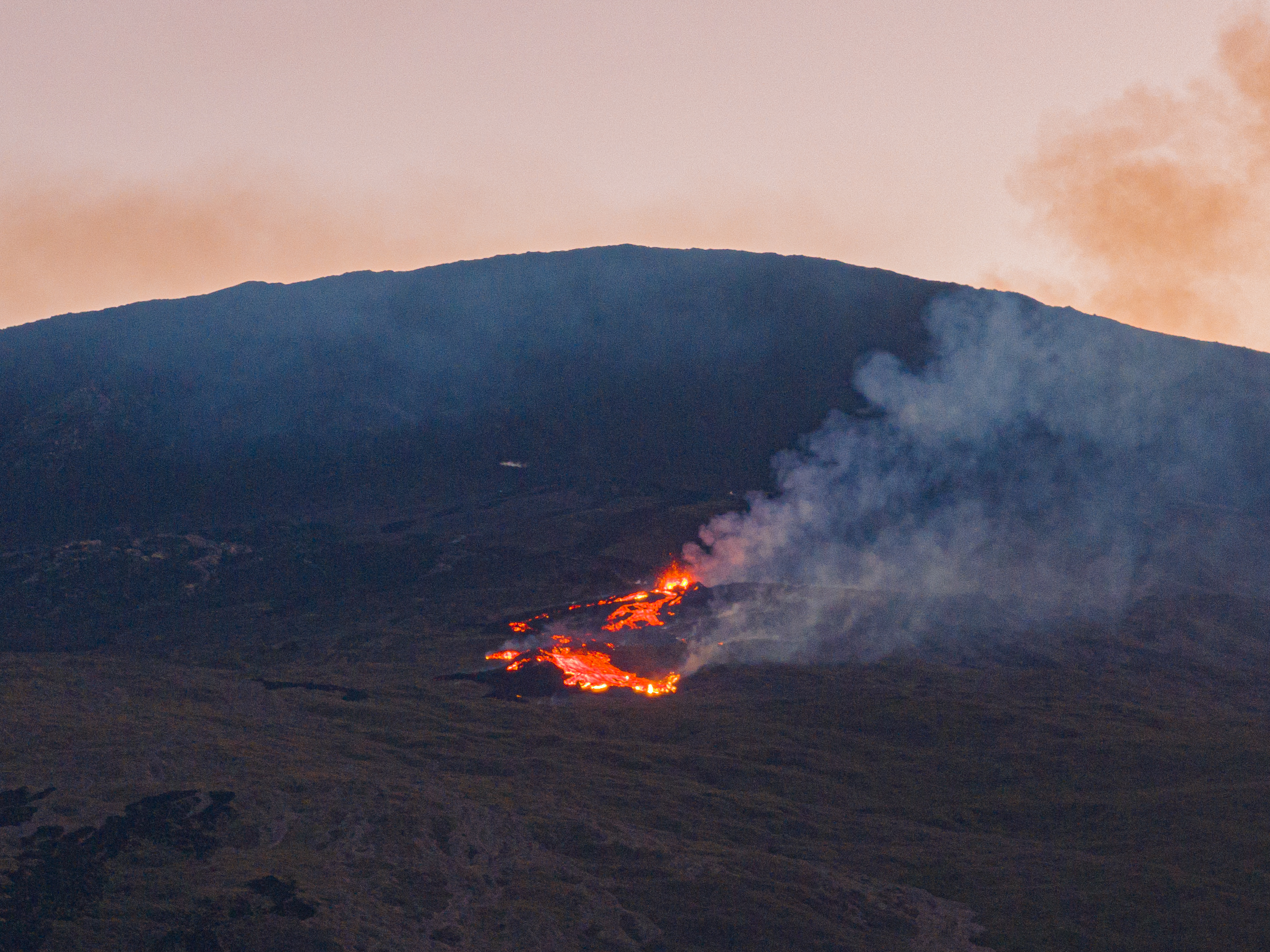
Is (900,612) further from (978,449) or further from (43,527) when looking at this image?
(43,527)

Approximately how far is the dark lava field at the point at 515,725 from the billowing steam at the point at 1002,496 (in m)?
3.18

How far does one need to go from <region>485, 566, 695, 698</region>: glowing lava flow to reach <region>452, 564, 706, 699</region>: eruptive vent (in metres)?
0.07

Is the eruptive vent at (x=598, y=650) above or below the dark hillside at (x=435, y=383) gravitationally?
below

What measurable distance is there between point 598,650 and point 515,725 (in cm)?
1833

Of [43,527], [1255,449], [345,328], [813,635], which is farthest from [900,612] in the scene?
[345,328]

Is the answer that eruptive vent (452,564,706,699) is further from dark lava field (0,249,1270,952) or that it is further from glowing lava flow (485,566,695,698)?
dark lava field (0,249,1270,952)

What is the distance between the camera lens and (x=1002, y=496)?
13738 centimetres

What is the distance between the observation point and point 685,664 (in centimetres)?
8300

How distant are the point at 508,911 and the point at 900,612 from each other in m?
61.9

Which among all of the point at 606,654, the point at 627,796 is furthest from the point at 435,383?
the point at 627,796

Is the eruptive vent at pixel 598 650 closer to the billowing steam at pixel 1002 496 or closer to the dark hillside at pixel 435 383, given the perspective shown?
the billowing steam at pixel 1002 496

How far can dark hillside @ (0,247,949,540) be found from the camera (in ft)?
499

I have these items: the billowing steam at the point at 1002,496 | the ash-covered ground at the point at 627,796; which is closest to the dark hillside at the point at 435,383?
the billowing steam at the point at 1002,496

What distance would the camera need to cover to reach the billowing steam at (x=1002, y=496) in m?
98.8
